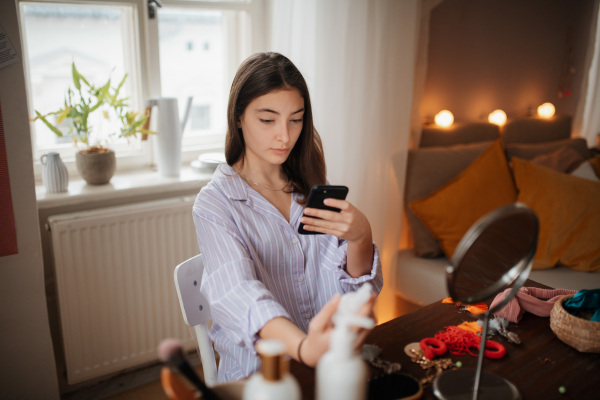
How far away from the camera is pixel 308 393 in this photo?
0.91 m

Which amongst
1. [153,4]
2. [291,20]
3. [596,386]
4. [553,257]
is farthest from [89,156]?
→ [553,257]

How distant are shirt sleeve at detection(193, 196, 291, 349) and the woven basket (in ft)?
1.97

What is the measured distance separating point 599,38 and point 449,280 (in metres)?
3.06

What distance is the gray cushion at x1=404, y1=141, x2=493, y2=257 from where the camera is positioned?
2420mm

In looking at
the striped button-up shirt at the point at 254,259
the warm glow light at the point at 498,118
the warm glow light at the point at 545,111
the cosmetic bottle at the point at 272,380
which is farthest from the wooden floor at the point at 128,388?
the warm glow light at the point at 545,111

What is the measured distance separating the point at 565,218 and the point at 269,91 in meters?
1.67

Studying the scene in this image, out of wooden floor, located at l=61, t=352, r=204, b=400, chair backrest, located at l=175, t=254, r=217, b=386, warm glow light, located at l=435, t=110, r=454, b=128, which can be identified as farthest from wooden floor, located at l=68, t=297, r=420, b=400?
warm glow light, located at l=435, t=110, r=454, b=128

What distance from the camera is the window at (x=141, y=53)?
2.05 metres

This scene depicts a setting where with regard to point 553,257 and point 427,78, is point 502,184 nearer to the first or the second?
point 553,257

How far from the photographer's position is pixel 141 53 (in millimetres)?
2188

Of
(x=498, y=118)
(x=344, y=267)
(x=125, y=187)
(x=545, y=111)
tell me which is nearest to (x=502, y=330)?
(x=344, y=267)

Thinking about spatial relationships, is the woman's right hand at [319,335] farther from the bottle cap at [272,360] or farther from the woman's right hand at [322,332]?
the bottle cap at [272,360]

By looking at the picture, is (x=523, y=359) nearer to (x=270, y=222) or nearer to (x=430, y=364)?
(x=430, y=364)

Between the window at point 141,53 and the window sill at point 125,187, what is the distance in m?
0.13
